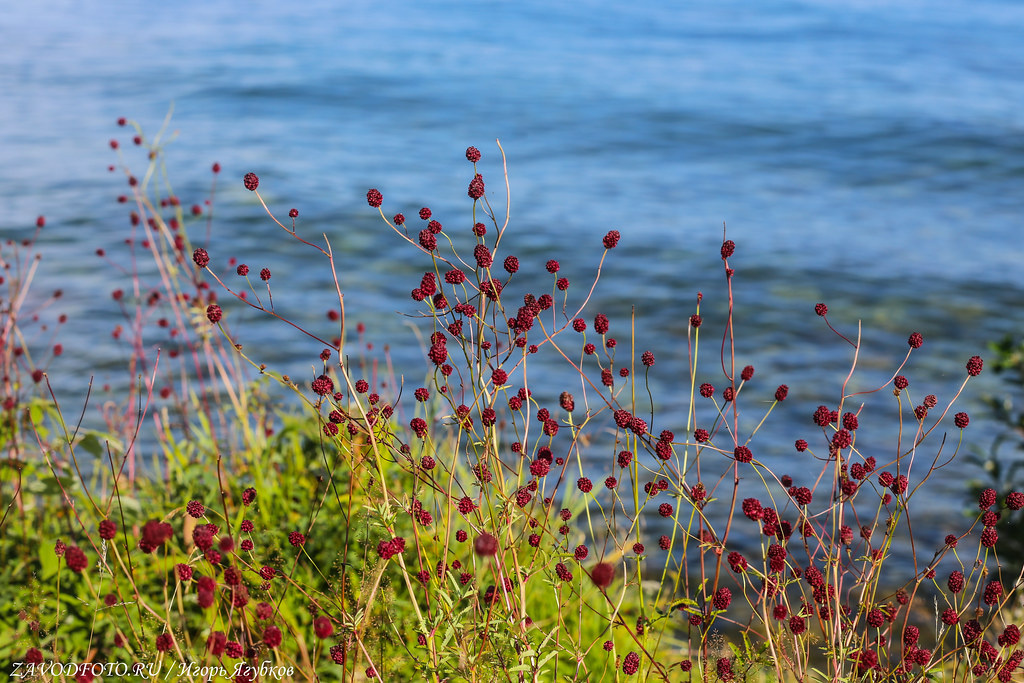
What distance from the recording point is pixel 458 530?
2.64m

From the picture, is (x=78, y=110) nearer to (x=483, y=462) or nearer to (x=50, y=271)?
(x=50, y=271)

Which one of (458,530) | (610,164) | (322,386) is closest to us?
(322,386)

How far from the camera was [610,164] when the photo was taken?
1195cm

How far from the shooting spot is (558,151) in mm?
12516

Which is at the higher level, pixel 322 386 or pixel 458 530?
pixel 322 386

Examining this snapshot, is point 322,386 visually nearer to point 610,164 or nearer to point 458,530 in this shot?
point 458,530

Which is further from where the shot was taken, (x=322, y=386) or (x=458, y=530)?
(x=458, y=530)

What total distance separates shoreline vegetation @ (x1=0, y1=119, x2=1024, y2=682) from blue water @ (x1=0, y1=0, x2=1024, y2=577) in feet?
1.86

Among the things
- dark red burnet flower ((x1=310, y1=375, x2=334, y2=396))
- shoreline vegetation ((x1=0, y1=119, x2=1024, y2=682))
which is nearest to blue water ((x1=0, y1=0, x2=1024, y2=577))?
shoreline vegetation ((x1=0, y1=119, x2=1024, y2=682))

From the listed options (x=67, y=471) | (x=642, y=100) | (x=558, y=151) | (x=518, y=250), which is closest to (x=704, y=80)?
(x=642, y=100)

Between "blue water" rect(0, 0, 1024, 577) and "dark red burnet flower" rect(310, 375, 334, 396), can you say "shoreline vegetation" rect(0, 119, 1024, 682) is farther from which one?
"blue water" rect(0, 0, 1024, 577)

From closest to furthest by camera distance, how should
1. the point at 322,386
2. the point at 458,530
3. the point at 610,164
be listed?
the point at 322,386, the point at 458,530, the point at 610,164

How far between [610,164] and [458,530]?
986cm

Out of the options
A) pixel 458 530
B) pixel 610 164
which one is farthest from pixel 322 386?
pixel 610 164
